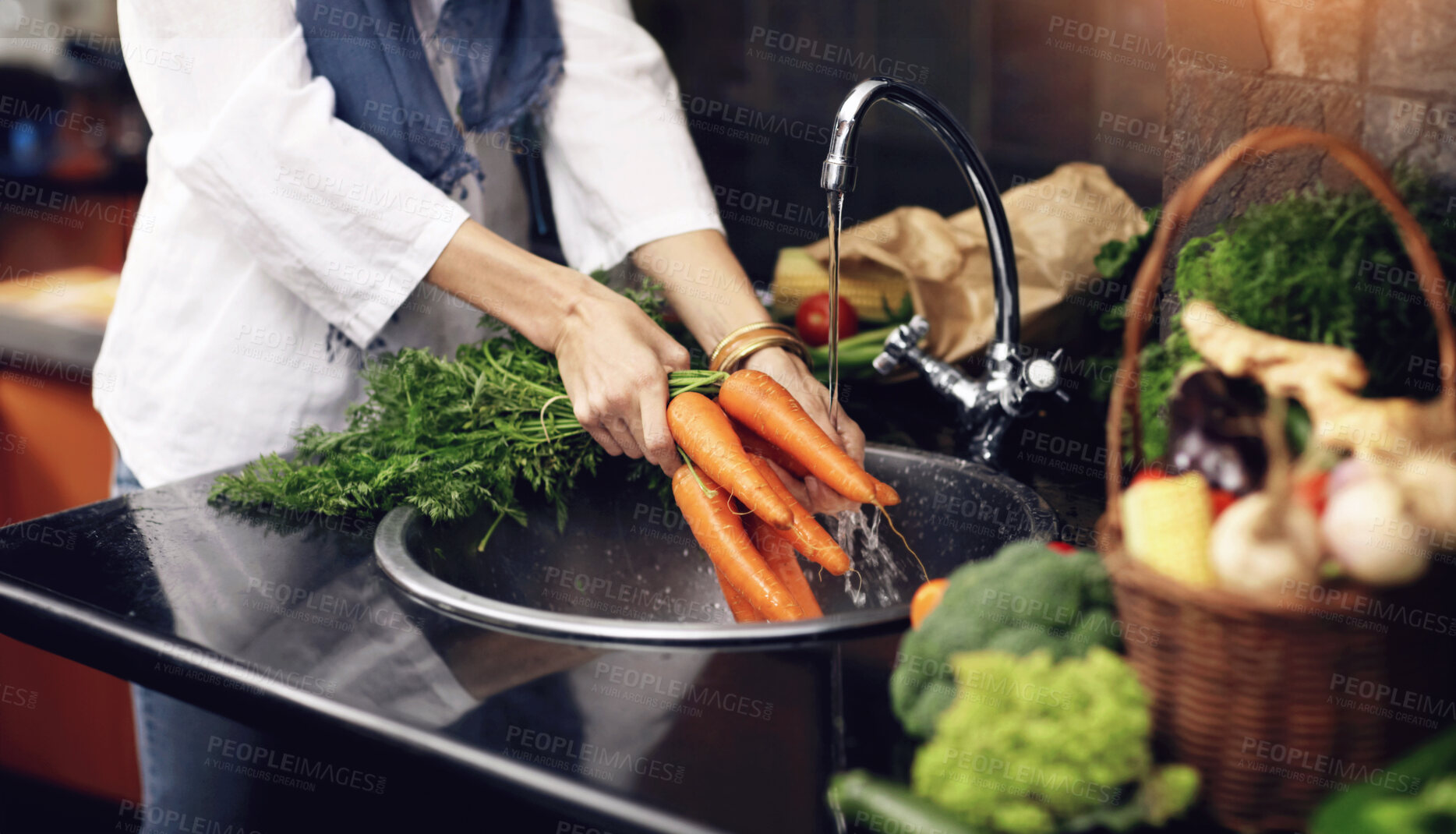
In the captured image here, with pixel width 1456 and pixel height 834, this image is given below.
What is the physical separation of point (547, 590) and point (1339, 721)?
2.74 feet

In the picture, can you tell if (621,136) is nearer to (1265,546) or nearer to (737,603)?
(737,603)

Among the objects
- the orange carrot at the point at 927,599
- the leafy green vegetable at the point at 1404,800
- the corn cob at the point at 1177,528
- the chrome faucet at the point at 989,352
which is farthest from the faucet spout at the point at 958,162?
the leafy green vegetable at the point at 1404,800

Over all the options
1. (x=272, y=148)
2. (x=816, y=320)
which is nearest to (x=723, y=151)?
(x=816, y=320)

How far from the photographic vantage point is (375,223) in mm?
1119

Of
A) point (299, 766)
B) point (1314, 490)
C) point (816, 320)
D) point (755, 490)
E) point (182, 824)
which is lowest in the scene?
point (182, 824)

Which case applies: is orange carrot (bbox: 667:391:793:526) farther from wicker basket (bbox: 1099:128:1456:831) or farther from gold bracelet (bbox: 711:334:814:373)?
wicker basket (bbox: 1099:128:1456:831)

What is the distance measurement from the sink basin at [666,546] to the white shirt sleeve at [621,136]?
36 centimetres

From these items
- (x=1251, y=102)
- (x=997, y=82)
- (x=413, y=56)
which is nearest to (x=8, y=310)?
(x=413, y=56)

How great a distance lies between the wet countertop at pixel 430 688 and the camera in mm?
603

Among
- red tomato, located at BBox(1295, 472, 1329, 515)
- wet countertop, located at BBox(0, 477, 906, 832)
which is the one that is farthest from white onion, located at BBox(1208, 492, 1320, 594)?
wet countertop, located at BBox(0, 477, 906, 832)

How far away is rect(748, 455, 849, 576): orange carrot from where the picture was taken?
1031 mm

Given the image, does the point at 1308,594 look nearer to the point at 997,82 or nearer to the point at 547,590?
the point at 547,590

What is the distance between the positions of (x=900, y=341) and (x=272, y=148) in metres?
0.76

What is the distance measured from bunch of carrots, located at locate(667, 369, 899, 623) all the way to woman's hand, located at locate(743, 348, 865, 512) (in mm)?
41
